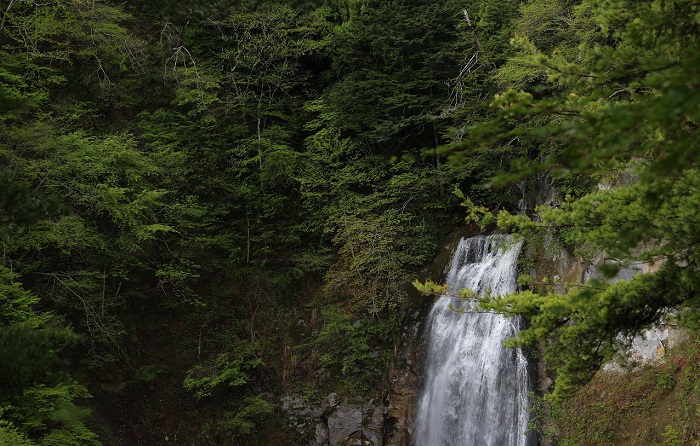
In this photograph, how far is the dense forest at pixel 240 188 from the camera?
10.6 m

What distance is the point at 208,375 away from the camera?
43.2 feet

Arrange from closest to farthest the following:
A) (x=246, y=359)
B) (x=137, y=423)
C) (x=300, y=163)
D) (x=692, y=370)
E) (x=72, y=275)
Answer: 1. (x=692, y=370)
2. (x=72, y=275)
3. (x=137, y=423)
4. (x=246, y=359)
5. (x=300, y=163)

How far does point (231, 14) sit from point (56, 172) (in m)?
9.11

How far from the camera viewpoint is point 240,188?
15.9m

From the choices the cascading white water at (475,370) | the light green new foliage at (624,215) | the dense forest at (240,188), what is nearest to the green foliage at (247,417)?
the dense forest at (240,188)

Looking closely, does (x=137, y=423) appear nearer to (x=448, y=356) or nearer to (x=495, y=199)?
(x=448, y=356)

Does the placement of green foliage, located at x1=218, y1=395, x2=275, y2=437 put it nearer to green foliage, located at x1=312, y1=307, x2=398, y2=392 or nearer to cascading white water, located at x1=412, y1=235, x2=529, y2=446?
green foliage, located at x1=312, y1=307, x2=398, y2=392

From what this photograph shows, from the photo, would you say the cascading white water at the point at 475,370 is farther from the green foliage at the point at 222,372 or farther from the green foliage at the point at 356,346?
the green foliage at the point at 222,372

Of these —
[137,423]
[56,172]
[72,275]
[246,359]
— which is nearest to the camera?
[56,172]

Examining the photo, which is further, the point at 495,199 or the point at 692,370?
the point at 495,199

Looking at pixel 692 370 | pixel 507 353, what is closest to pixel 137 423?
pixel 507 353

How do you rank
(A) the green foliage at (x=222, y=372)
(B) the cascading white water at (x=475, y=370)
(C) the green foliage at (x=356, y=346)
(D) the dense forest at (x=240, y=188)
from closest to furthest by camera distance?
(D) the dense forest at (x=240, y=188), (B) the cascading white water at (x=475, y=370), (A) the green foliage at (x=222, y=372), (C) the green foliage at (x=356, y=346)

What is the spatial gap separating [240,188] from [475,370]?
8.61 metres

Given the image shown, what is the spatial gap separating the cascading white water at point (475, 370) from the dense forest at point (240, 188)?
37.6 inches
